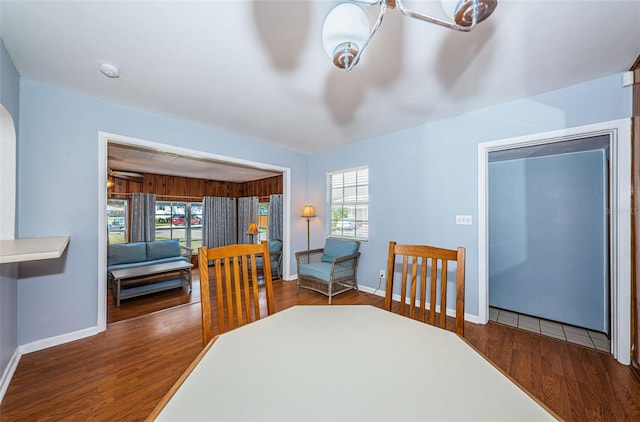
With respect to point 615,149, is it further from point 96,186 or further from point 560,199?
point 96,186

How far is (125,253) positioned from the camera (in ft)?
14.1

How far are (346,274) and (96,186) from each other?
3098 millimetres

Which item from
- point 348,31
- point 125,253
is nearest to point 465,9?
point 348,31

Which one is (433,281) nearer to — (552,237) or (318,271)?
(318,271)

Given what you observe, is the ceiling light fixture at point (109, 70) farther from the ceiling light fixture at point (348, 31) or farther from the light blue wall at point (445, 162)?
the light blue wall at point (445, 162)

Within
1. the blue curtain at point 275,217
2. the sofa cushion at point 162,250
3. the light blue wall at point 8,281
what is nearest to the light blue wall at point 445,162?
the blue curtain at point 275,217

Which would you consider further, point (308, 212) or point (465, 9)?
point (308, 212)

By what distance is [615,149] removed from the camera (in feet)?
6.62

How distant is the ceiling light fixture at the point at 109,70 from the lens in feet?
6.27

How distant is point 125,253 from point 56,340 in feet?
7.71

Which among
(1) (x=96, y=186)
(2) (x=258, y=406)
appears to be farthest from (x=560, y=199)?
(1) (x=96, y=186)

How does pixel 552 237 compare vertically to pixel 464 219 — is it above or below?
below

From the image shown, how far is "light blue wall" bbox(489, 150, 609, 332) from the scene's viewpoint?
2.73 metres

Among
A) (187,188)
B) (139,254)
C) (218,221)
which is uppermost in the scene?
(187,188)
